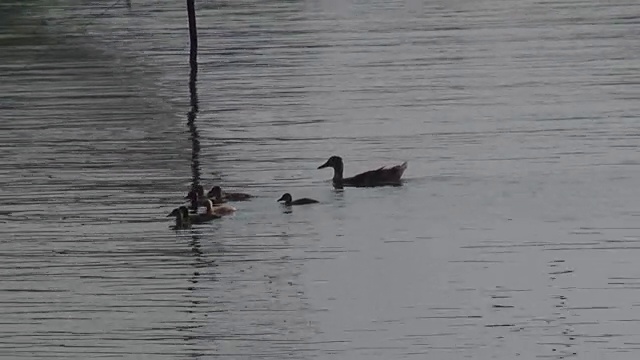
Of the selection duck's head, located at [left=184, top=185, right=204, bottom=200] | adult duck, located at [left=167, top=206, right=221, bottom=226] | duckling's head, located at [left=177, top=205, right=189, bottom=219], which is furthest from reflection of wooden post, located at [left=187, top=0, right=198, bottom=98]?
duckling's head, located at [left=177, top=205, right=189, bottom=219]

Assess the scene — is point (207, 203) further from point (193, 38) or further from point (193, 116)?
point (193, 38)

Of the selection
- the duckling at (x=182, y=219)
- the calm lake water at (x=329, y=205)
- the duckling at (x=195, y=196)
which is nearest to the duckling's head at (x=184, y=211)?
the duckling at (x=182, y=219)

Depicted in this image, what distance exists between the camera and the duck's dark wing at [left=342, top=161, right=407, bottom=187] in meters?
23.0

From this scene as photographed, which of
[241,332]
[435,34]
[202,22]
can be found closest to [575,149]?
[241,332]

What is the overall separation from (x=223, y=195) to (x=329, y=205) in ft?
4.18

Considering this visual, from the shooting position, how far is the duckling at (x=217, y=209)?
21.7 metres

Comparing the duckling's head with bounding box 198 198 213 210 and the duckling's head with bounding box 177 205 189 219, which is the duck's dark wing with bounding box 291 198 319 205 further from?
Result: the duckling's head with bounding box 177 205 189 219

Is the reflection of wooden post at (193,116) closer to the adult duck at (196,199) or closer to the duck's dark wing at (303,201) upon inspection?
the adult duck at (196,199)

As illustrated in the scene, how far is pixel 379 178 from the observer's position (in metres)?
23.1

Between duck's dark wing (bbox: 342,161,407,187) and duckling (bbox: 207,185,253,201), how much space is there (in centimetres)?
129

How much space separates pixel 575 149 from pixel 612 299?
9.12 metres

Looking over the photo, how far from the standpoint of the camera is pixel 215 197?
2225 centimetres

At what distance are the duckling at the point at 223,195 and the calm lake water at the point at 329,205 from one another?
142mm

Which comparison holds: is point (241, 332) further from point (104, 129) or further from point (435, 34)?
point (435, 34)
